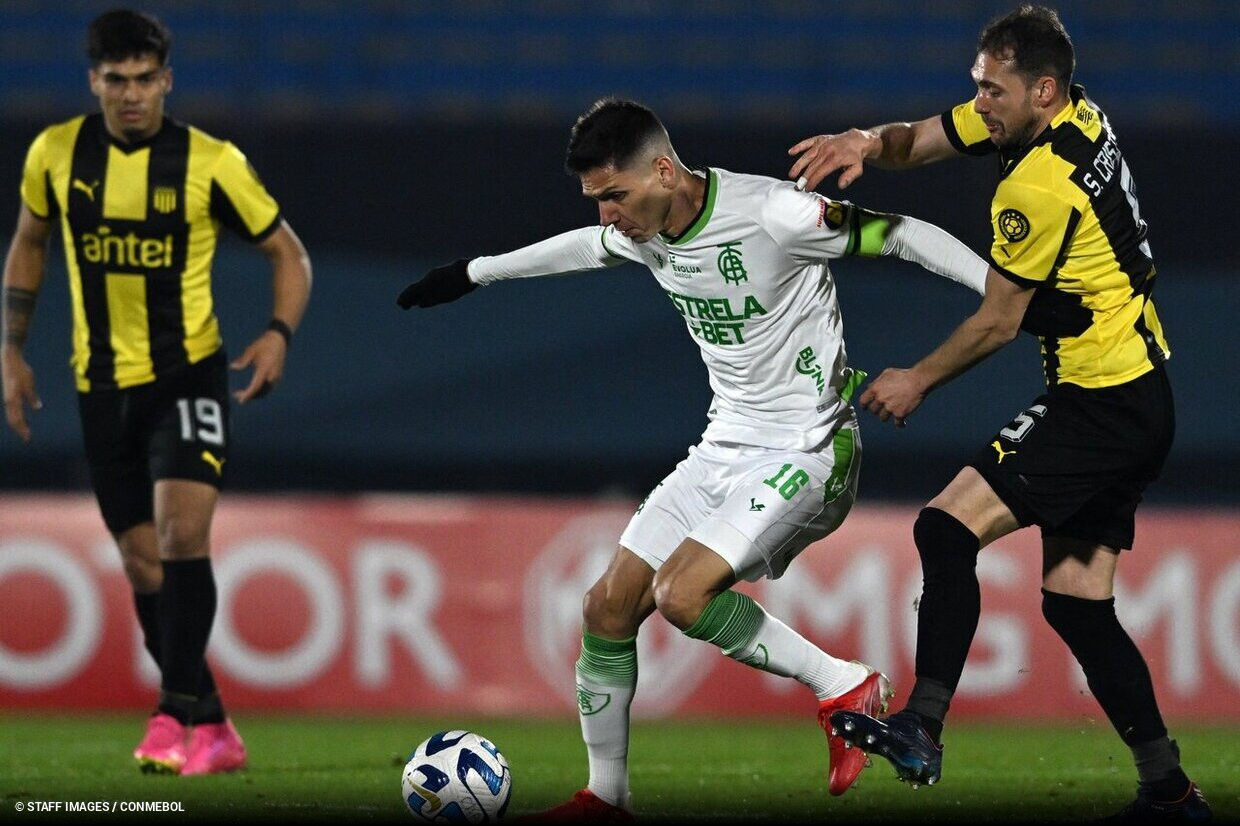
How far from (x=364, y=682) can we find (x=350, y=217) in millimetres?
3059

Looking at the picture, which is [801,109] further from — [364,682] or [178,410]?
[178,410]

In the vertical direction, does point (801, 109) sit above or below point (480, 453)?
above

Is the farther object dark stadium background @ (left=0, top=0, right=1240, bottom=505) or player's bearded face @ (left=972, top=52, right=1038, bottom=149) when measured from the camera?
dark stadium background @ (left=0, top=0, right=1240, bottom=505)

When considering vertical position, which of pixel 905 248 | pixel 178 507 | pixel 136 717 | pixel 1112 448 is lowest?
pixel 136 717

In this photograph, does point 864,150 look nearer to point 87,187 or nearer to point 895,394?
point 895,394

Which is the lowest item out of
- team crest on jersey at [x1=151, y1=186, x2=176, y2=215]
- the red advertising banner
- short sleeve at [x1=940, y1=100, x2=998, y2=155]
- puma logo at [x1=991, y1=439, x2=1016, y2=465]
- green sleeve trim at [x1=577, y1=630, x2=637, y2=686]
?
the red advertising banner

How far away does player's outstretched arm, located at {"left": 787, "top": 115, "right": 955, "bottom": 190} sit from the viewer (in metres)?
4.80

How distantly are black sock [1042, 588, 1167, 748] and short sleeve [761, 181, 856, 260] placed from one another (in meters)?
1.14

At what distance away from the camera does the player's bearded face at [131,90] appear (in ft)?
20.1

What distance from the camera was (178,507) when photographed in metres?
6.09

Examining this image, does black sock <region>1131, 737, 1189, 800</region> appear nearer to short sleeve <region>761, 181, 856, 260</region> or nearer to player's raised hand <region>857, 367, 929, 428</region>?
player's raised hand <region>857, 367, 929, 428</region>

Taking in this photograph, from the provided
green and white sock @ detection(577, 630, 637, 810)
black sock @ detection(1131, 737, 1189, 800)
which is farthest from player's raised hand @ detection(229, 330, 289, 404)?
black sock @ detection(1131, 737, 1189, 800)

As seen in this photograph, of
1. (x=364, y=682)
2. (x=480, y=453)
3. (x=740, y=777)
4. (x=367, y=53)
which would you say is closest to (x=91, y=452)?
(x=740, y=777)

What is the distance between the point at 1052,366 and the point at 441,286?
175 centimetres
